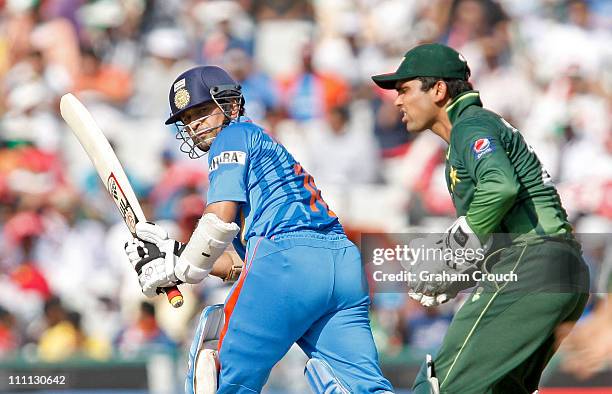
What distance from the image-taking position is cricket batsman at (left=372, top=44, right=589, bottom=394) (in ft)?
15.4

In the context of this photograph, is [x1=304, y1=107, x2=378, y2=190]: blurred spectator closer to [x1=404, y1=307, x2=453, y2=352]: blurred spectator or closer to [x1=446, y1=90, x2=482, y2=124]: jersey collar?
[x1=404, y1=307, x2=453, y2=352]: blurred spectator

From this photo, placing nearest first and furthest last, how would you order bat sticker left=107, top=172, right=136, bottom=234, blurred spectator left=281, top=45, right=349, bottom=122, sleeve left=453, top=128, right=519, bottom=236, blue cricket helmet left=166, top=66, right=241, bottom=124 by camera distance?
sleeve left=453, top=128, right=519, bottom=236 → blue cricket helmet left=166, top=66, right=241, bottom=124 → bat sticker left=107, top=172, right=136, bottom=234 → blurred spectator left=281, top=45, right=349, bottom=122

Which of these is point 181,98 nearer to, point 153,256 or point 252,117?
point 153,256

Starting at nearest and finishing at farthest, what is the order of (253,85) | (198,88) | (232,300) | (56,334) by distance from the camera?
(232,300)
(198,88)
(56,334)
(253,85)

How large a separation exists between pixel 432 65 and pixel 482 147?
23.8 inches

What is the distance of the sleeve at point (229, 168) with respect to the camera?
4.72 metres

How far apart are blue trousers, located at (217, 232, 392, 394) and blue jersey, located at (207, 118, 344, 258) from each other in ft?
0.25

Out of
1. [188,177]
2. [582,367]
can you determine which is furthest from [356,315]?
[188,177]

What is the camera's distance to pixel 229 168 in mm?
4734

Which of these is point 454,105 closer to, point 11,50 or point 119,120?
point 119,120

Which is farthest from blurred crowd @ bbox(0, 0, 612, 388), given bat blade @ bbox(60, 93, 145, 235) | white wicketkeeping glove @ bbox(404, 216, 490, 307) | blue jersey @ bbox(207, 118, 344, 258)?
blue jersey @ bbox(207, 118, 344, 258)

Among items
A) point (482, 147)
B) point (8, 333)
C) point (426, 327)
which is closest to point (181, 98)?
point (482, 147)

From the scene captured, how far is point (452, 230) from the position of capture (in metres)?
4.71

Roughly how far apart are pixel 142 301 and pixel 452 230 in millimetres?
5042
